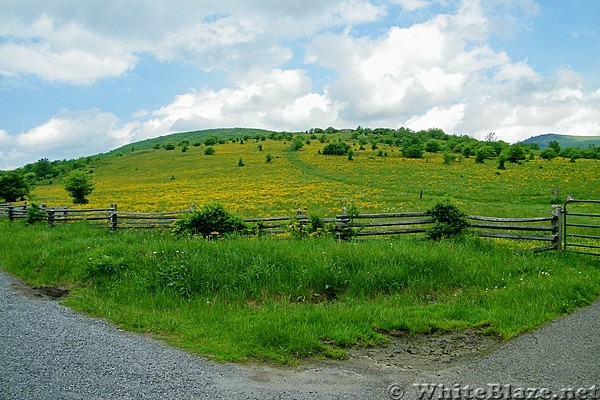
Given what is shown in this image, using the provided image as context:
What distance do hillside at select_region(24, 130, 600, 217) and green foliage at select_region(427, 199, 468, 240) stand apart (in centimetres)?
66

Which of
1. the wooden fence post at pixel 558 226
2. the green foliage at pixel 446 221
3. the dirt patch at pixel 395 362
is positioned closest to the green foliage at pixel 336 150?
the green foliage at pixel 446 221

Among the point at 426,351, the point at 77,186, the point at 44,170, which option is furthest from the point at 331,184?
the point at 44,170

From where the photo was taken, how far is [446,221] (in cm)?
1448

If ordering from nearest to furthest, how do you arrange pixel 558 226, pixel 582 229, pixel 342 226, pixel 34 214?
pixel 558 226
pixel 342 226
pixel 582 229
pixel 34 214

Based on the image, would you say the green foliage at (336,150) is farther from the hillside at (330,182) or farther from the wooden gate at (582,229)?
the wooden gate at (582,229)

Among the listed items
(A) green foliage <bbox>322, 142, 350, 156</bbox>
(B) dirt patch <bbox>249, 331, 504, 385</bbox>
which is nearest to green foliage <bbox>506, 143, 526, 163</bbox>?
(A) green foliage <bbox>322, 142, 350, 156</bbox>

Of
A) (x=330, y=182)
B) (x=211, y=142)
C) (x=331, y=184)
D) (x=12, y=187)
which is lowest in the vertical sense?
(x=331, y=184)

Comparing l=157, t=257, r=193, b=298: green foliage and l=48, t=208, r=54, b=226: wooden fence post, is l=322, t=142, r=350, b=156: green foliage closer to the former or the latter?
l=48, t=208, r=54, b=226: wooden fence post

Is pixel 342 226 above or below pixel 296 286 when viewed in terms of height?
above

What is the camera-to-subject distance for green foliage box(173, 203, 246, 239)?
1576cm

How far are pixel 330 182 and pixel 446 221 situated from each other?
37951 millimetres

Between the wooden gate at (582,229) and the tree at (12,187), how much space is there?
61.4 meters

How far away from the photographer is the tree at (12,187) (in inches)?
2272

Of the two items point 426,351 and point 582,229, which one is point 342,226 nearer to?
point 426,351
